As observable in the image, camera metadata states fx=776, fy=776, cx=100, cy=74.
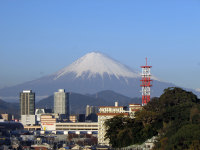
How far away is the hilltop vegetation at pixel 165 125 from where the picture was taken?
54750mm

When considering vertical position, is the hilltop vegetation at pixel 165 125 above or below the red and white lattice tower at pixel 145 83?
below

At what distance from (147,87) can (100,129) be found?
83.9 feet

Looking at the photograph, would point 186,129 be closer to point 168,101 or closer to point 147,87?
point 168,101

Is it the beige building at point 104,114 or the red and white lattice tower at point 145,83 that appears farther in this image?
the beige building at point 104,114

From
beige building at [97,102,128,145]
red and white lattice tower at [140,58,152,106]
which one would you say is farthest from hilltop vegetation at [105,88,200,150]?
beige building at [97,102,128,145]

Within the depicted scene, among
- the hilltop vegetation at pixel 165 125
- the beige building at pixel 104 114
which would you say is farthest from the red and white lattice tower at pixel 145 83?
the hilltop vegetation at pixel 165 125

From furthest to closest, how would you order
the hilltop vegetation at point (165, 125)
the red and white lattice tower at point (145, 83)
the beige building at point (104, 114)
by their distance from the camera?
the beige building at point (104, 114) → the red and white lattice tower at point (145, 83) → the hilltop vegetation at point (165, 125)

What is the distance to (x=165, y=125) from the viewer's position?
6669cm

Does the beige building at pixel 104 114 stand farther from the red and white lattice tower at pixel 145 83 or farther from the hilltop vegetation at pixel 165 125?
the hilltop vegetation at pixel 165 125

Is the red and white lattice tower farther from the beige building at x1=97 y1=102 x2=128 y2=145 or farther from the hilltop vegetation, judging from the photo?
the hilltop vegetation

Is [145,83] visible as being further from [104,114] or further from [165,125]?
[165,125]

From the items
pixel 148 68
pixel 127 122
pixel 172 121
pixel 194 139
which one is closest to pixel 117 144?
pixel 127 122

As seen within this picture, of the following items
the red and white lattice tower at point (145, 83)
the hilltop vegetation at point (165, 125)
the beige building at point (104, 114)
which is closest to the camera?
the hilltop vegetation at point (165, 125)

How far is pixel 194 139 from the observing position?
176ft
